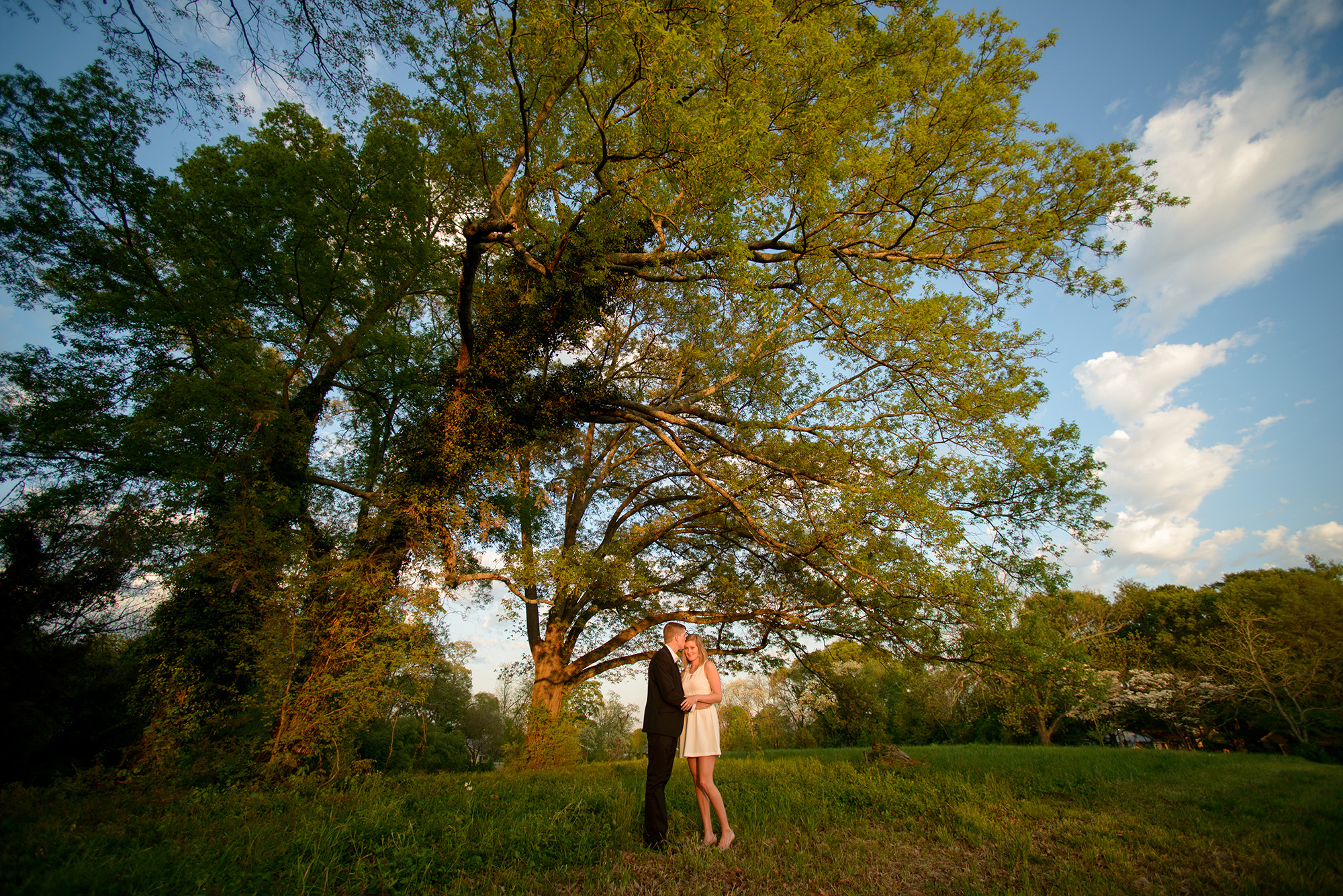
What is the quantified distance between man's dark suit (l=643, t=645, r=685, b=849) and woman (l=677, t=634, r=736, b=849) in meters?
0.12

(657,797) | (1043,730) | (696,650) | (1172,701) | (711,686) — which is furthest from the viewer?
(1043,730)

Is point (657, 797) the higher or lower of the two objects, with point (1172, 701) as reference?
higher

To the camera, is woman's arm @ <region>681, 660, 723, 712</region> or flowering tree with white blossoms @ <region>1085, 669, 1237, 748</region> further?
flowering tree with white blossoms @ <region>1085, 669, 1237, 748</region>

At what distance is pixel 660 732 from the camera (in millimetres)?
4465

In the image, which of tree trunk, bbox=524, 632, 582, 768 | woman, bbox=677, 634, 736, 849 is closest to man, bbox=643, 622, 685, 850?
woman, bbox=677, 634, 736, 849

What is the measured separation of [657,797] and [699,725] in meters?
0.66

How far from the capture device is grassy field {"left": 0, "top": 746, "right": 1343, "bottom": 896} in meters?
3.27

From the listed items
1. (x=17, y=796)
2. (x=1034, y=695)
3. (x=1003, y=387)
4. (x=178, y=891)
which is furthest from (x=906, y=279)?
(x=17, y=796)

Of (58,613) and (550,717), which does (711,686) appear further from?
(58,613)

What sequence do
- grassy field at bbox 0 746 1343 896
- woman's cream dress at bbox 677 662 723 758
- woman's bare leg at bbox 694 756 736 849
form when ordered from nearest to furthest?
grassy field at bbox 0 746 1343 896
woman's bare leg at bbox 694 756 736 849
woman's cream dress at bbox 677 662 723 758

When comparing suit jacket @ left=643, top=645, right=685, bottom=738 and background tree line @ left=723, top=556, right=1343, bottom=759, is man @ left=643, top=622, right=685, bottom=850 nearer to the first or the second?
suit jacket @ left=643, top=645, right=685, bottom=738

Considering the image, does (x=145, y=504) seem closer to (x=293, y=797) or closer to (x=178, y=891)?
(x=293, y=797)

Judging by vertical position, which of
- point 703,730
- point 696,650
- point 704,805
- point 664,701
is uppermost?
point 696,650

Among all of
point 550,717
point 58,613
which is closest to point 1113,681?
point 550,717
